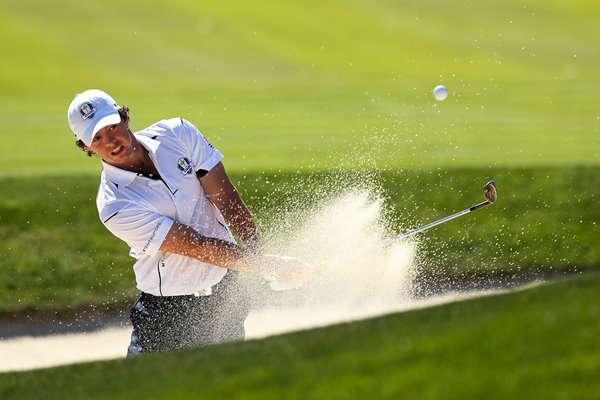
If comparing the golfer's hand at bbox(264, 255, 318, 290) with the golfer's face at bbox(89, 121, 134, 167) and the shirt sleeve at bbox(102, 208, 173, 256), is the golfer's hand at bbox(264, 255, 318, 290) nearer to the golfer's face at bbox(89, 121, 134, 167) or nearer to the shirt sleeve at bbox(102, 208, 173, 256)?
→ the shirt sleeve at bbox(102, 208, 173, 256)

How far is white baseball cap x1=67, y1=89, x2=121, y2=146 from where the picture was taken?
17.3 feet

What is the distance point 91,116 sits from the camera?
5.29m

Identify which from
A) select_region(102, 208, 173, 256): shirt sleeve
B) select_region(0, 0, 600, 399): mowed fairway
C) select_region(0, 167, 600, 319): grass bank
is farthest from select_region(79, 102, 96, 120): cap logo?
select_region(0, 167, 600, 319): grass bank

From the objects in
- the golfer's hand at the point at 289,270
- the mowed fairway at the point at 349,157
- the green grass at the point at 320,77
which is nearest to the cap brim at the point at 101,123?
the golfer's hand at the point at 289,270

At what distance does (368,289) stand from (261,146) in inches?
211

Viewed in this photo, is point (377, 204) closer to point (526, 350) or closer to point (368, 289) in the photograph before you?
point (368, 289)

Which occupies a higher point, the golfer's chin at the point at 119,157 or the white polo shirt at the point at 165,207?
the golfer's chin at the point at 119,157

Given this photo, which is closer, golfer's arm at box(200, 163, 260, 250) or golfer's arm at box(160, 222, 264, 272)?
golfer's arm at box(160, 222, 264, 272)

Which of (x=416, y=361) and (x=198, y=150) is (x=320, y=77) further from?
(x=416, y=361)

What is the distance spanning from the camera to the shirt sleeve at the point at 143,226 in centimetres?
530

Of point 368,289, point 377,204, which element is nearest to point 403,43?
point 377,204

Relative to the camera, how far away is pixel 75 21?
2412 cm

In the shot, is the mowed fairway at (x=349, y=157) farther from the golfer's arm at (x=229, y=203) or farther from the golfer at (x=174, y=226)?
the golfer's arm at (x=229, y=203)

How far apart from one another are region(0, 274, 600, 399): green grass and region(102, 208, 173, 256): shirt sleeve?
3.04ft
